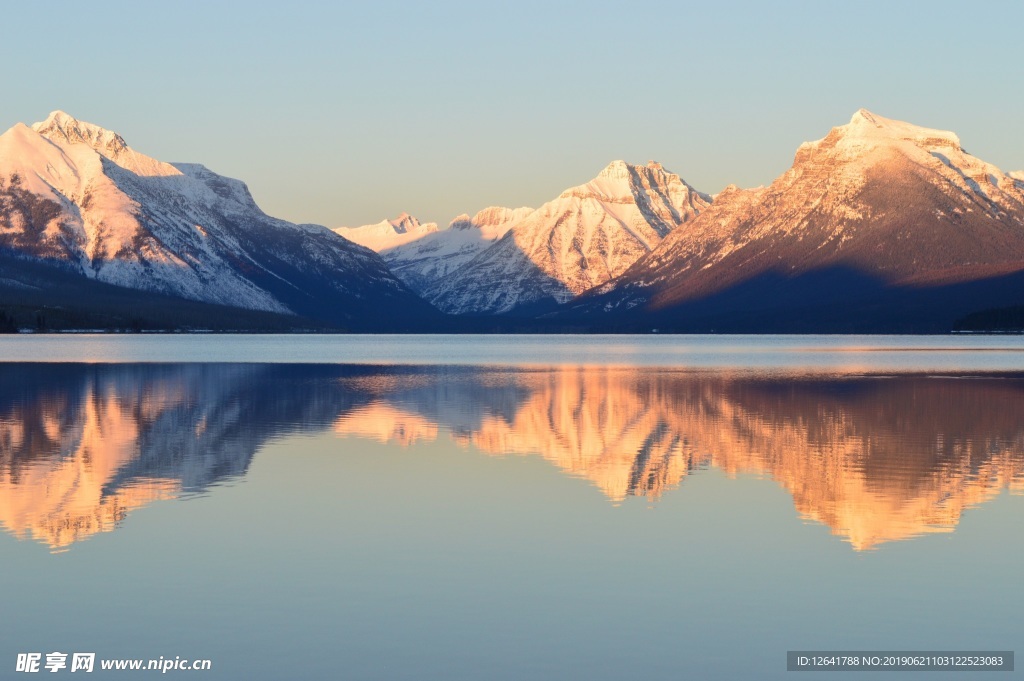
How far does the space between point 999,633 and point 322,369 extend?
105430mm

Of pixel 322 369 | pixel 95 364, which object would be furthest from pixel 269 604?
pixel 95 364

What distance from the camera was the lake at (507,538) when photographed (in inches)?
909

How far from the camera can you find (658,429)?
196 feet

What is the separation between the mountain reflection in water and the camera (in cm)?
3834

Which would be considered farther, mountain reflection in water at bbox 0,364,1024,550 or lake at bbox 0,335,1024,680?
mountain reflection in water at bbox 0,364,1024,550

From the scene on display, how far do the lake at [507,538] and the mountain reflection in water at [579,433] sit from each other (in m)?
0.25

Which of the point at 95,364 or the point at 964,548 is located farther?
the point at 95,364

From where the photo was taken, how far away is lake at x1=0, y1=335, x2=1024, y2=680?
23.1m

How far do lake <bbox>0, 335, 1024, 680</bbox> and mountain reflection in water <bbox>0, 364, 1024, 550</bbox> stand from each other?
0.83 feet

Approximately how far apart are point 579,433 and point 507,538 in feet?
86.0

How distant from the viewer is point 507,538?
32.7 metres

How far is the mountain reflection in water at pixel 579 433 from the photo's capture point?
38344 millimetres

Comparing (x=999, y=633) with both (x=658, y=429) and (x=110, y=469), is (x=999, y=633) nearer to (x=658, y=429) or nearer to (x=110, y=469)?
(x=110, y=469)

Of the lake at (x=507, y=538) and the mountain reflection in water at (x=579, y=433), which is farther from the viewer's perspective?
the mountain reflection in water at (x=579, y=433)
